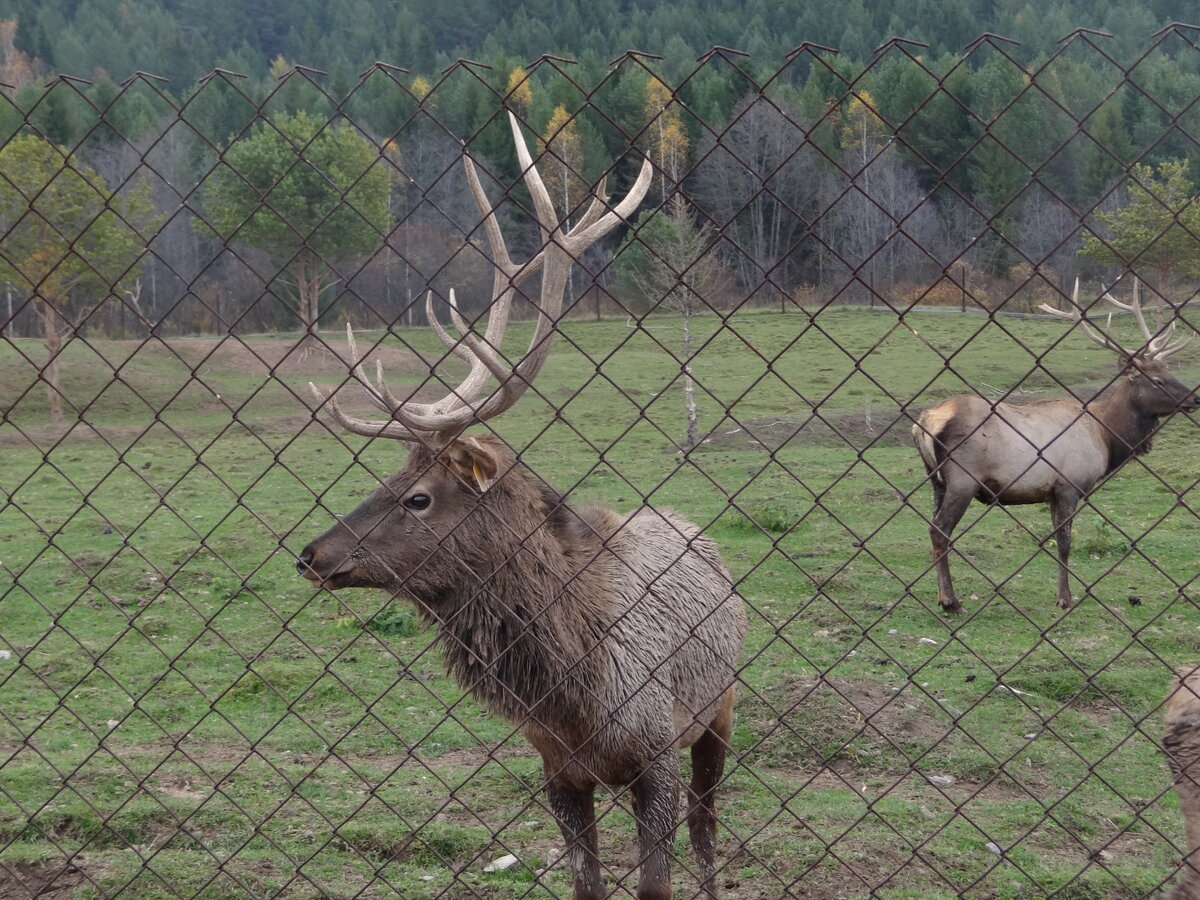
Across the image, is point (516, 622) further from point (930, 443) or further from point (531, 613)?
point (930, 443)

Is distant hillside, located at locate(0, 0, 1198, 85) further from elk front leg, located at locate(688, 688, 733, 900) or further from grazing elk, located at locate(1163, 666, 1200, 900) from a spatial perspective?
grazing elk, located at locate(1163, 666, 1200, 900)

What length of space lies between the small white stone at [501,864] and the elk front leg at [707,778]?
2.46ft

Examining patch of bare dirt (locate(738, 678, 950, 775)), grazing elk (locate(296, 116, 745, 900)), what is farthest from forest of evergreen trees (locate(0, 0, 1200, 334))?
patch of bare dirt (locate(738, 678, 950, 775))

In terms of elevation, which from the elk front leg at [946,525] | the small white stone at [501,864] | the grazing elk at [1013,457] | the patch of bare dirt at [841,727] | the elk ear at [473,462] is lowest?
the elk front leg at [946,525]

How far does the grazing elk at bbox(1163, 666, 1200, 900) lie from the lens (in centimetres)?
319

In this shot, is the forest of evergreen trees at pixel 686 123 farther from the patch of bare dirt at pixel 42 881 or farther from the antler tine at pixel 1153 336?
the patch of bare dirt at pixel 42 881

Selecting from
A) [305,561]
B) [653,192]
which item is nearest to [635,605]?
[305,561]

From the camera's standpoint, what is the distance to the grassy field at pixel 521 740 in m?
3.87

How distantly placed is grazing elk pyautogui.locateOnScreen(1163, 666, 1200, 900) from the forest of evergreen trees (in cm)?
125

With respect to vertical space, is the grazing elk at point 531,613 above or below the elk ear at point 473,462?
below

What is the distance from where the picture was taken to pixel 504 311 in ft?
11.9

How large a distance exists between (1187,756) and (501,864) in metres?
2.72

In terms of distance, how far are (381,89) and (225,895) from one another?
5463 cm

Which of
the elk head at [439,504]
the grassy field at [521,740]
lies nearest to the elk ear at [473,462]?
the elk head at [439,504]
